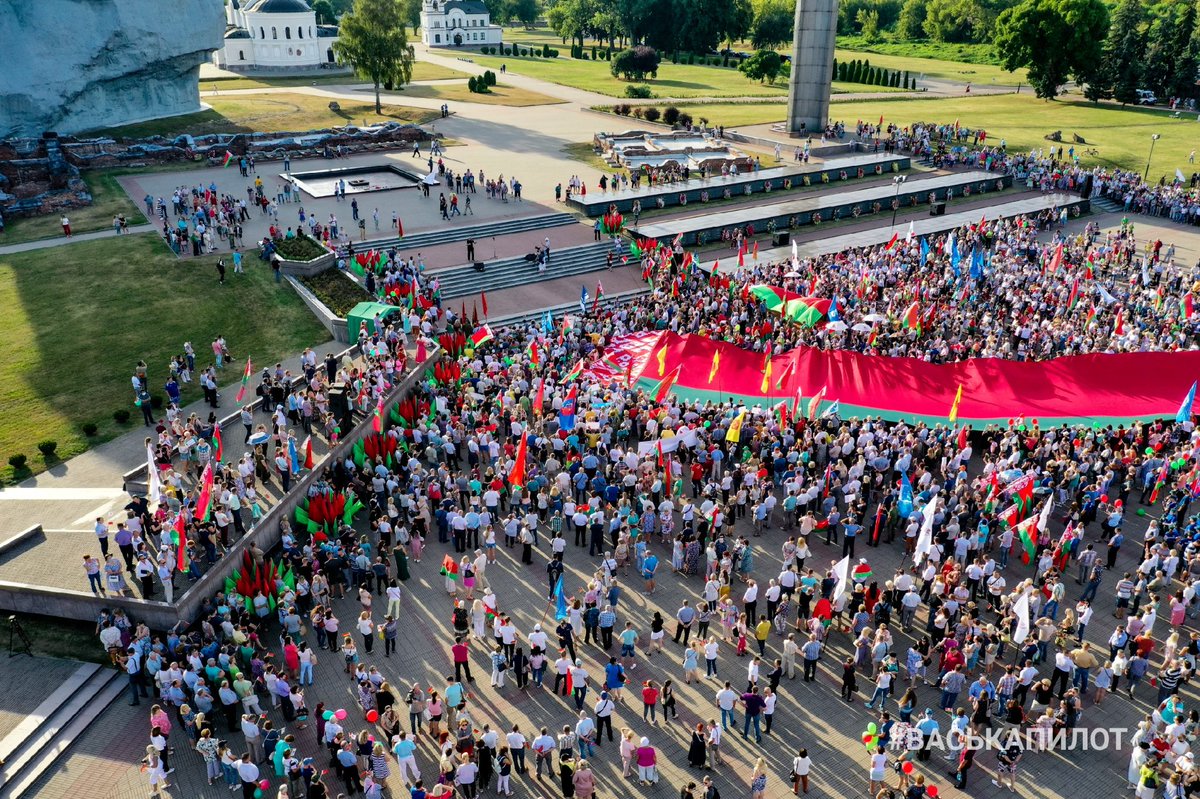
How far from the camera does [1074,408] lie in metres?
24.1

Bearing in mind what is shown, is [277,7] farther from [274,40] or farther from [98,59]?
[98,59]

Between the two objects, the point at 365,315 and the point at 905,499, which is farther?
the point at 365,315

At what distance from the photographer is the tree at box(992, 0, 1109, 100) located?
2758 inches

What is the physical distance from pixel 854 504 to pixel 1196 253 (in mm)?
30573

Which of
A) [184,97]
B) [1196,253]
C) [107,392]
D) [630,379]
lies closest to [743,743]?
[630,379]

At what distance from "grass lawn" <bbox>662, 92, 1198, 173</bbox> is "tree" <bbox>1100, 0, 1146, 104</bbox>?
178cm

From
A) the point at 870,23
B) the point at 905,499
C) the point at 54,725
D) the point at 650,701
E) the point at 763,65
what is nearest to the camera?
the point at 650,701

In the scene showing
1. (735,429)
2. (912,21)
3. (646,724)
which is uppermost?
(912,21)

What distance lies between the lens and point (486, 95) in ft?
257

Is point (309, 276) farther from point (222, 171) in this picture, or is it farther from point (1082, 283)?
point (1082, 283)

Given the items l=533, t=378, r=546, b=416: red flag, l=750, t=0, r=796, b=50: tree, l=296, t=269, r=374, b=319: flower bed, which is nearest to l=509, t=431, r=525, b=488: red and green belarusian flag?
l=533, t=378, r=546, b=416: red flag

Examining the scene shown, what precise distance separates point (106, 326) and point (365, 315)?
9.57 meters

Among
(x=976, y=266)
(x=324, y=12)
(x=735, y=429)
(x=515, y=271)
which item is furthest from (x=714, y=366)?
(x=324, y=12)

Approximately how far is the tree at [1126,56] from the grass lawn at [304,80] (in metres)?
58.2
